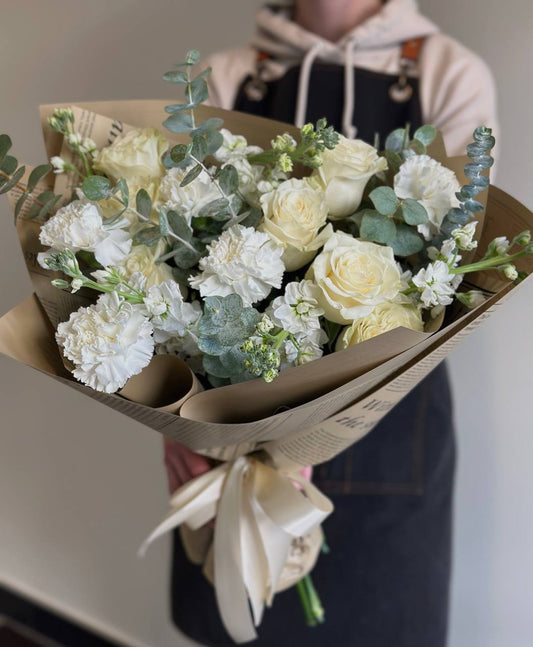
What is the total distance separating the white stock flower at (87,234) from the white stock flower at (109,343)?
0.05 metres

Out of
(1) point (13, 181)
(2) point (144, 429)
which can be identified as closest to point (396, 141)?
(1) point (13, 181)

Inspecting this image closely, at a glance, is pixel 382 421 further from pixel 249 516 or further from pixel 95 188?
pixel 95 188


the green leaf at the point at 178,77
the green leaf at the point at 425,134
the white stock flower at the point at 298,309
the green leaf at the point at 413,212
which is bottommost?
the white stock flower at the point at 298,309

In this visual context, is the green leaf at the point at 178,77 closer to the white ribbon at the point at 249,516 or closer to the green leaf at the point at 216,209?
the green leaf at the point at 216,209

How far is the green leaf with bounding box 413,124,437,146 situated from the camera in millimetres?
555

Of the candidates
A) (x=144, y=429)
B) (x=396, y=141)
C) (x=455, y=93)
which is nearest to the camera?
(x=396, y=141)

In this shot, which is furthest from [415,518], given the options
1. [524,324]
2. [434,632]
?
[524,324]

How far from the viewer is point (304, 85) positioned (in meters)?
0.99

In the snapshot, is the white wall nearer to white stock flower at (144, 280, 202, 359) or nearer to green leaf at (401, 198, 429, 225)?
white stock flower at (144, 280, 202, 359)

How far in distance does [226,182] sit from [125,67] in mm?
745

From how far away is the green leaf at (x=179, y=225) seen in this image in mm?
516

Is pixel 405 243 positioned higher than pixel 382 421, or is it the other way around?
pixel 405 243

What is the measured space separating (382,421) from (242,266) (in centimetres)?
59

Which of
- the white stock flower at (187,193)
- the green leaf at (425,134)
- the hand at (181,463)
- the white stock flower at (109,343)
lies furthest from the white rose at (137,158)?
the hand at (181,463)
